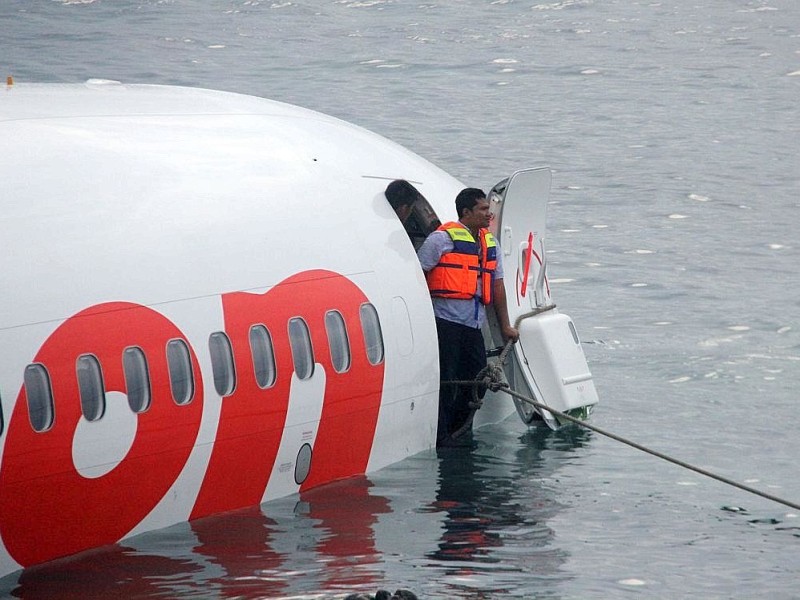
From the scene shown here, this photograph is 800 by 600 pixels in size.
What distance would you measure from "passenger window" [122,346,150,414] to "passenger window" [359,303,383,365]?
3.27m

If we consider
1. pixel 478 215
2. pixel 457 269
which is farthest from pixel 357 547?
pixel 478 215

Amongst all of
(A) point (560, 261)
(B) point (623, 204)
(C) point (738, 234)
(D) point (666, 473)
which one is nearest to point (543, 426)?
(D) point (666, 473)

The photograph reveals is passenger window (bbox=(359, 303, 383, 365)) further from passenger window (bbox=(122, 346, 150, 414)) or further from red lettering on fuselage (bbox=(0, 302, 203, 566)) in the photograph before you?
passenger window (bbox=(122, 346, 150, 414))

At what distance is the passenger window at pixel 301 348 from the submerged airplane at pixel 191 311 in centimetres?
2

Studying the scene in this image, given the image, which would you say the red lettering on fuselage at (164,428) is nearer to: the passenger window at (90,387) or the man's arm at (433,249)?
the passenger window at (90,387)

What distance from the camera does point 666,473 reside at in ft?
61.3

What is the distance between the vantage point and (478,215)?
17.9m

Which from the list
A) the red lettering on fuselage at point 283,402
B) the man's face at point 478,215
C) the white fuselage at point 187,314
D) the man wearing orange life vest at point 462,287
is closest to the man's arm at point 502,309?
the man wearing orange life vest at point 462,287


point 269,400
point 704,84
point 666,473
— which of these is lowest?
point 666,473

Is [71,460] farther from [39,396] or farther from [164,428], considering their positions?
[164,428]

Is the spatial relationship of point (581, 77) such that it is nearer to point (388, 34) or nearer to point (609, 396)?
point (388, 34)

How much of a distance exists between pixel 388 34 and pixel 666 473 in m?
54.6

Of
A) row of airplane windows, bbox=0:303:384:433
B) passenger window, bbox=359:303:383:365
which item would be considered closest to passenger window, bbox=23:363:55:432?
row of airplane windows, bbox=0:303:384:433

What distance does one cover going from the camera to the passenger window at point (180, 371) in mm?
13711
